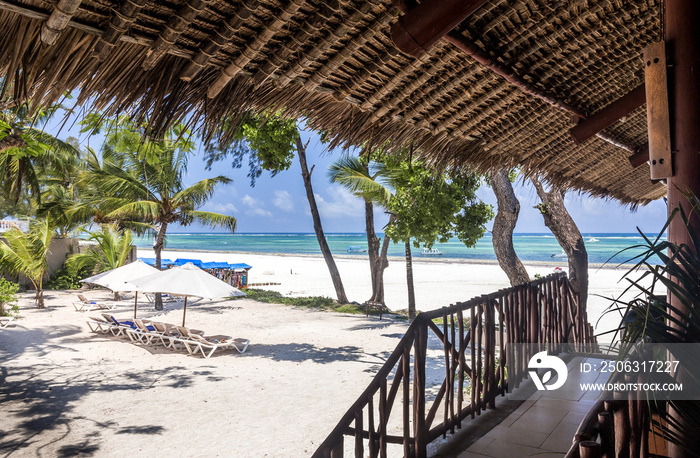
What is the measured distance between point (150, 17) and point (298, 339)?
33.4 ft

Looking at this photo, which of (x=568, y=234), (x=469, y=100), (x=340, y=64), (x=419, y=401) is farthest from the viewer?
(x=568, y=234)

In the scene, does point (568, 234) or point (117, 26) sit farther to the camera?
point (568, 234)

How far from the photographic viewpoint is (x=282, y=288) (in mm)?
24578

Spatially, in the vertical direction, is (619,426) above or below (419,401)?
above

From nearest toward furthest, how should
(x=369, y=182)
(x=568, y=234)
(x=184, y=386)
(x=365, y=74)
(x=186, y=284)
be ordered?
1. (x=365, y=74)
2. (x=184, y=386)
3. (x=568, y=234)
4. (x=186, y=284)
5. (x=369, y=182)

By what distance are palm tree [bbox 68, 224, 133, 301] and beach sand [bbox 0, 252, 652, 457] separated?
13.2ft

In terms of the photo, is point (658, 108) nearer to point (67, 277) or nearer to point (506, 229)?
point (506, 229)

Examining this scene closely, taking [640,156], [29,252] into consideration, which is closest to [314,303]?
[29,252]

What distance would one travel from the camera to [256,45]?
201cm

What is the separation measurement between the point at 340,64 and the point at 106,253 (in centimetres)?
1844

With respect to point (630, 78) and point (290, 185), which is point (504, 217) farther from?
point (290, 185)

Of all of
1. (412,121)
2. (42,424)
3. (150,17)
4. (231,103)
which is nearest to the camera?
(150,17)

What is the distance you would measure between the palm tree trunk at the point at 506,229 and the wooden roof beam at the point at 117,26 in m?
7.32

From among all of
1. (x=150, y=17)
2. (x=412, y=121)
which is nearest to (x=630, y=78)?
(x=412, y=121)
